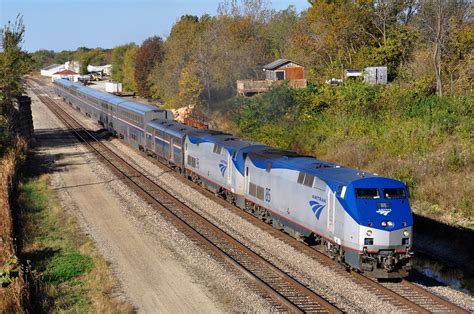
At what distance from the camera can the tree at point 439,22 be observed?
46.2 m

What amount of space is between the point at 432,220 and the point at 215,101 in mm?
50262

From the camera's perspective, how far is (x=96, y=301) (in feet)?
56.8

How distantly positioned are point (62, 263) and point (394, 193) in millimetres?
12260

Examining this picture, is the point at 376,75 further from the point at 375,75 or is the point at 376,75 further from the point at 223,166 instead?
the point at 223,166

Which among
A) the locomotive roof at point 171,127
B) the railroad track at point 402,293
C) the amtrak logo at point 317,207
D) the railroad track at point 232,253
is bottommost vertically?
the railroad track at point 402,293

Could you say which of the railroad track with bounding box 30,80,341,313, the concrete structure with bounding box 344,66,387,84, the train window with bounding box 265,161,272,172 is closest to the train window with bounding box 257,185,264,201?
the train window with bounding box 265,161,272,172

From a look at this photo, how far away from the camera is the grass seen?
17359 mm

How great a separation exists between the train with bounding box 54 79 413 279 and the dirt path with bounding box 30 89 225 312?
4957 mm

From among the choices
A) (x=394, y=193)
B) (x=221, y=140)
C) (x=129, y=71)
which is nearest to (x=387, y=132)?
(x=221, y=140)

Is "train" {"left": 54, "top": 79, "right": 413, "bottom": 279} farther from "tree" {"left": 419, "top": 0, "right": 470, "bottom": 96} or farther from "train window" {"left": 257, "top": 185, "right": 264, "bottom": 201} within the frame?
"tree" {"left": 419, "top": 0, "right": 470, "bottom": 96}

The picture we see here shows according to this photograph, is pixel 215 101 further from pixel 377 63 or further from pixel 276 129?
pixel 276 129

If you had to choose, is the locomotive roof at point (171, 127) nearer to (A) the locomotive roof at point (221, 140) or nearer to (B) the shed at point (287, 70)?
(A) the locomotive roof at point (221, 140)

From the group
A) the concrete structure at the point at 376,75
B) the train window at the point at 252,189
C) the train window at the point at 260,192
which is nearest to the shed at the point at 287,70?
the concrete structure at the point at 376,75

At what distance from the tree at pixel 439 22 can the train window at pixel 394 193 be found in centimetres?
2818
